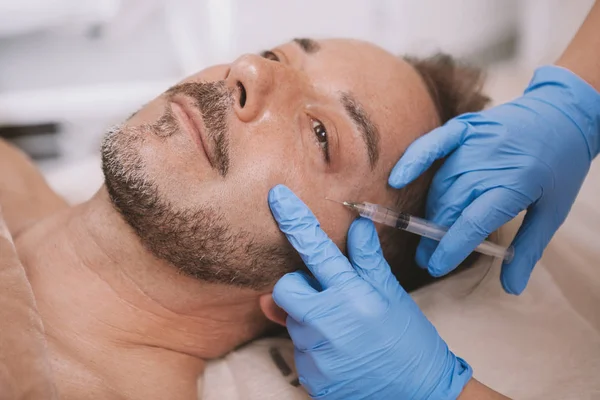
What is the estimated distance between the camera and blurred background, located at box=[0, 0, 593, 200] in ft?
6.84

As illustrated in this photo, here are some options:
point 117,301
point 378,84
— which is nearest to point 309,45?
point 378,84

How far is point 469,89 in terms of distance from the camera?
163 centimetres

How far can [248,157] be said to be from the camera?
1212 millimetres

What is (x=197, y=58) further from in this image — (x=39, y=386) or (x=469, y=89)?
(x=39, y=386)

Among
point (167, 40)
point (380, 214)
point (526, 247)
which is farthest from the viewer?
point (167, 40)

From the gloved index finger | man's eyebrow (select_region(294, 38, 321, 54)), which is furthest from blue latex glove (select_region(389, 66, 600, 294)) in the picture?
man's eyebrow (select_region(294, 38, 321, 54))

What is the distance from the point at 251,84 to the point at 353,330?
1.73ft

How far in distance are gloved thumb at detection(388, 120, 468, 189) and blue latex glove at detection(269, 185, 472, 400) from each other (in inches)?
7.6

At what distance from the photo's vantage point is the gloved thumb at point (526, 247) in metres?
1.37

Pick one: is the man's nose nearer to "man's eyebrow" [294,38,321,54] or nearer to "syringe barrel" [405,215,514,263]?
"man's eyebrow" [294,38,321,54]

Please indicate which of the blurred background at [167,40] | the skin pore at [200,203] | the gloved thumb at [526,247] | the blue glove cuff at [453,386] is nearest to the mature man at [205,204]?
the skin pore at [200,203]

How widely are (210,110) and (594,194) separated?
1.14 meters

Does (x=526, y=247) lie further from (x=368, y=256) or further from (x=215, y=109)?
(x=215, y=109)

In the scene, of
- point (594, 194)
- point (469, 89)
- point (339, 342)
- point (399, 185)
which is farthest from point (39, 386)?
point (594, 194)
